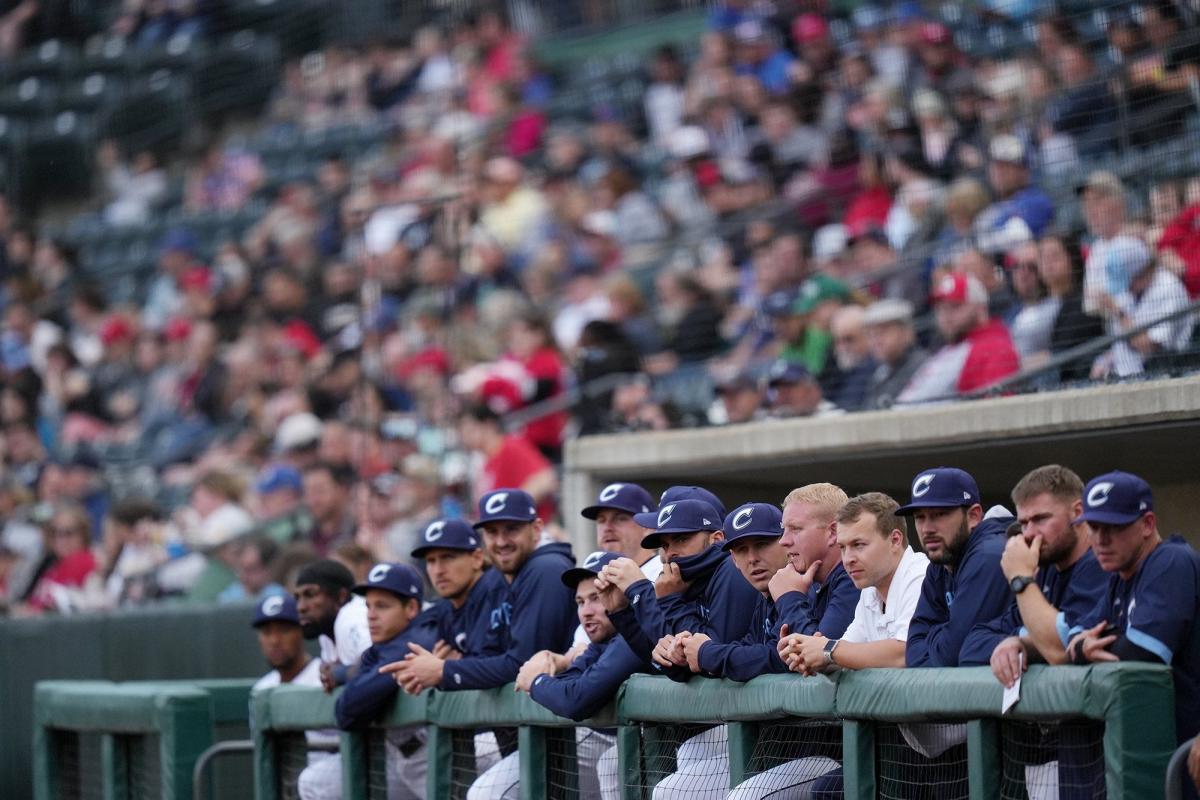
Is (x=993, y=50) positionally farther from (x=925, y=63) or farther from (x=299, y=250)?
(x=299, y=250)

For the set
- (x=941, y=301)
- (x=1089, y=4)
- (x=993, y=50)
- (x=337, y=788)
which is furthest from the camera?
(x=993, y=50)

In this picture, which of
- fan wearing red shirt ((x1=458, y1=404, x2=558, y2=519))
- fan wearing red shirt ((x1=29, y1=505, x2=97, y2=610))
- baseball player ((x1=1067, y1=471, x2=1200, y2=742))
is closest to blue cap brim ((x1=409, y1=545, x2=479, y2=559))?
fan wearing red shirt ((x1=458, y1=404, x2=558, y2=519))

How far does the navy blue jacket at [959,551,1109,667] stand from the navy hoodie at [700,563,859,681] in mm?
573

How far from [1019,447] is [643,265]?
588 centimetres

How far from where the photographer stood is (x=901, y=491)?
8.96m

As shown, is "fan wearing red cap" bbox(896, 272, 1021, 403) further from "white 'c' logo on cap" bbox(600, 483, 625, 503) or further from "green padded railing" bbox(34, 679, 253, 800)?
"green padded railing" bbox(34, 679, 253, 800)

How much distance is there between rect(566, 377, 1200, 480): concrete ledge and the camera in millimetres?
6738

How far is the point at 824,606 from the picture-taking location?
567 cm

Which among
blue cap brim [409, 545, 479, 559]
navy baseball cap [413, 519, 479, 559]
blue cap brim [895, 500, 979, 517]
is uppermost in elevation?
blue cap brim [895, 500, 979, 517]

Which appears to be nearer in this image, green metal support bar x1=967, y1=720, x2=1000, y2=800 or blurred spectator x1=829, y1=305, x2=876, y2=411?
green metal support bar x1=967, y1=720, x2=1000, y2=800

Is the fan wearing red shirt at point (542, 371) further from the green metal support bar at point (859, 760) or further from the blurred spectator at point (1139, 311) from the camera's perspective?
the green metal support bar at point (859, 760)

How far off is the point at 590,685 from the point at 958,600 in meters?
1.24

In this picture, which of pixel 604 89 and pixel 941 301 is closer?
pixel 941 301

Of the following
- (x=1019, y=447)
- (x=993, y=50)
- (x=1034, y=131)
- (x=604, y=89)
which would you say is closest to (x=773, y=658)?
(x=1019, y=447)
